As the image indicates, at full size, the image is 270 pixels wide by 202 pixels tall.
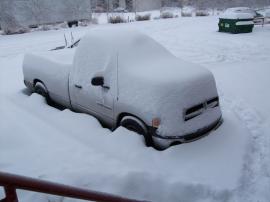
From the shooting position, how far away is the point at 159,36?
54.1ft

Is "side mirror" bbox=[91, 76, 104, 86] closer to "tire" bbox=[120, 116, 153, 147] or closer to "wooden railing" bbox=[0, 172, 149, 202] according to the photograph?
"tire" bbox=[120, 116, 153, 147]

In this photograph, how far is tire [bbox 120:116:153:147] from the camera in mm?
4133

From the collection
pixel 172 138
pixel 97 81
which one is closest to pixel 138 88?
pixel 97 81

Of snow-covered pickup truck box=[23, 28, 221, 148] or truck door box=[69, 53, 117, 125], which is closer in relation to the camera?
snow-covered pickup truck box=[23, 28, 221, 148]

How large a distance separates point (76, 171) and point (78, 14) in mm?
24065

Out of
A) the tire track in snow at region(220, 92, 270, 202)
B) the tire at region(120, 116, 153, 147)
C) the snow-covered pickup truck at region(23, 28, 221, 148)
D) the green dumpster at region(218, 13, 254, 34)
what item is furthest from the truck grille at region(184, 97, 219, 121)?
the green dumpster at region(218, 13, 254, 34)

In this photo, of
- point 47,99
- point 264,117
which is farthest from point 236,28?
point 47,99

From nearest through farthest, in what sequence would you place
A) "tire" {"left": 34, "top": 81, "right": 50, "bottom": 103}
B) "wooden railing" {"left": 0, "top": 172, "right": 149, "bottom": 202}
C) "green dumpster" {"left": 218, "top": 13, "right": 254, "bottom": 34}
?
"wooden railing" {"left": 0, "top": 172, "right": 149, "bottom": 202} < "tire" {"left": 34, "top": 81, "right": 50, "bottom": 103} < "green dumpster" {"left": 218, "top": 13, "right": 254, "bottom": 34}

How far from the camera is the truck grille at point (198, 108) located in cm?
400

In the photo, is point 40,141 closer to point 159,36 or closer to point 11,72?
point 11,72

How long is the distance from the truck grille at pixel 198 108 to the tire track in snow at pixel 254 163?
0.92 m

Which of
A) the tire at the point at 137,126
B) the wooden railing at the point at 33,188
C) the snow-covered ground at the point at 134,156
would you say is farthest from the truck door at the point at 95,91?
the wooden railing at the point at 33,188

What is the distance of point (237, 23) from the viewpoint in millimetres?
16719

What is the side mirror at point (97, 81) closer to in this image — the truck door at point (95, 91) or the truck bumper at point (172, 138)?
the truck door at point (95, 91)
